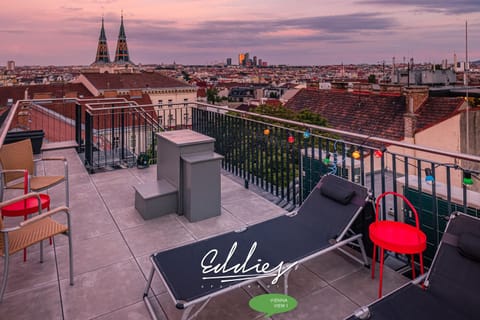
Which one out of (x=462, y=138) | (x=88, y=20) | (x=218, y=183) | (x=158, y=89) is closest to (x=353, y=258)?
(x=218, y=183)

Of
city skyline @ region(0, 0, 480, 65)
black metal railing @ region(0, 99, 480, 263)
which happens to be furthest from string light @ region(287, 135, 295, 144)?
city skyline @ region(0, 0, 480, 65)

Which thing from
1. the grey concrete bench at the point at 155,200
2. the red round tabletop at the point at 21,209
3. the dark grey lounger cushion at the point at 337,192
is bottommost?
the grey concrete bench at the point at 155,200

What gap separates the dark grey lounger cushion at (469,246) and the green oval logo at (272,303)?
116 cm

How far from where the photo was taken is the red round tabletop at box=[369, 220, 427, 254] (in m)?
2.29

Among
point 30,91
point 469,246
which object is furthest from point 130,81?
point 469,246

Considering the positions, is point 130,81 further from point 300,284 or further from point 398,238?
point 398,238

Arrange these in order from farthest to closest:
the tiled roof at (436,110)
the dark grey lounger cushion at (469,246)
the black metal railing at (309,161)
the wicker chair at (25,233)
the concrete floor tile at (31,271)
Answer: the tiled roof at (436,110)
the black metal railing at (309,161)
the concrete floor tile at (31,271)
the wicker chair at (25,233)
the dark grey lounger cushion at (469,246)

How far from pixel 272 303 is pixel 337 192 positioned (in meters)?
1.28

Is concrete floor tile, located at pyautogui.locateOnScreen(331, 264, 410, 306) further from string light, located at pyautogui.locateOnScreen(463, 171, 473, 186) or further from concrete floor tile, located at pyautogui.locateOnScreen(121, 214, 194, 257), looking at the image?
concrete floor tile, located at pyautogui.locateOnScreen(121, 214, 194, 257)

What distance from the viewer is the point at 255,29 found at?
199ft

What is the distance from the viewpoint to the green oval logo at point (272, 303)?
2289 mm

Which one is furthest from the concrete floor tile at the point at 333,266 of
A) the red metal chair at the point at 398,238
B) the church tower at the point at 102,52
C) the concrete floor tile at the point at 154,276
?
the church tower at the point at 102,52

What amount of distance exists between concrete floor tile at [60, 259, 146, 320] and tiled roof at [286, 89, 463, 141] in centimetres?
1923

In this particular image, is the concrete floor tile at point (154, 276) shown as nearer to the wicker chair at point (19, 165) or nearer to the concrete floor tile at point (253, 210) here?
the concrete floor tile at point (253, 210)
